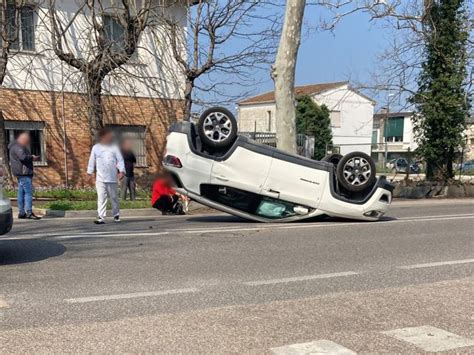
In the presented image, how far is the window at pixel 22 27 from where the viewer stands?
15.0 m

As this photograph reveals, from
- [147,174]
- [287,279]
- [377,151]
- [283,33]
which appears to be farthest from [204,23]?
[377,151]

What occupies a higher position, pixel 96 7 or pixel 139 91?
pixel 96 7

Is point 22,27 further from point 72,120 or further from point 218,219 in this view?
point 218,219

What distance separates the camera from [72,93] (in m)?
17.1

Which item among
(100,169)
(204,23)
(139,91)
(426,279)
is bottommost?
(426,279)

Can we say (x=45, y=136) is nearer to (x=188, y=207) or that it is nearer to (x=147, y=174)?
(x=147, y=174)

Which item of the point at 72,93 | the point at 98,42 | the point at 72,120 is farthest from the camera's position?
the point at 72,120

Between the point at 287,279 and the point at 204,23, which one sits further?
the point at 204,23

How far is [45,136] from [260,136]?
758 cm

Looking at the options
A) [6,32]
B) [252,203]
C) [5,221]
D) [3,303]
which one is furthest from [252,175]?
[6,32]

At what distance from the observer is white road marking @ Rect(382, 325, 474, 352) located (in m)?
3.69

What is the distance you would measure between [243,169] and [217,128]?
926mm

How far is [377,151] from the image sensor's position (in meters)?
46.4

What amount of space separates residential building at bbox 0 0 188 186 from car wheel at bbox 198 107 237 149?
6780mm
